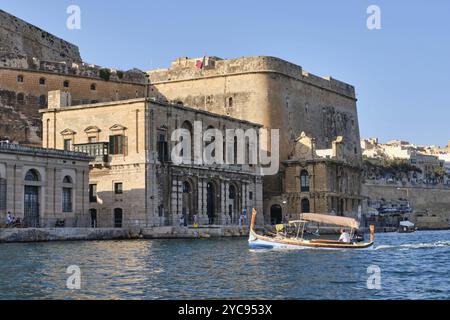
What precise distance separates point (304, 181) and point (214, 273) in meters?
41.6

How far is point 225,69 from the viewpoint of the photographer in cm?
6556

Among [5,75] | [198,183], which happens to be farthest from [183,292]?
[5,75]

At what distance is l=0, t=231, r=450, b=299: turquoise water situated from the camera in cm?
1828

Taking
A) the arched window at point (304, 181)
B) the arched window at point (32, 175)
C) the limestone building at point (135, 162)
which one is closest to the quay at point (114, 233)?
the limestone building at point (135, 162)

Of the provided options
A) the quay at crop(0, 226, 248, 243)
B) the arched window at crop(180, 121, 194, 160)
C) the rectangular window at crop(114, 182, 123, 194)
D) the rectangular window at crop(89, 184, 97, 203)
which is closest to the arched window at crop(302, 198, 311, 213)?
the quay at crop(0, 226, 248, 243)

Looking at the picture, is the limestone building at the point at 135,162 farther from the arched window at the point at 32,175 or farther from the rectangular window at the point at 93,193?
the arched window at the point at 32,175

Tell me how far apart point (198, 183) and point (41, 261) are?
2494 centimetres

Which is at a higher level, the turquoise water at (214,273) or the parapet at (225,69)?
the parapet at (225,69)

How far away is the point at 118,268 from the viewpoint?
78.3 ft

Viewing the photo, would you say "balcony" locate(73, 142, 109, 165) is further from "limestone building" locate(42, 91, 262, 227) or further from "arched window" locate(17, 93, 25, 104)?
"arched window" locate(17, 93, 25, 104)

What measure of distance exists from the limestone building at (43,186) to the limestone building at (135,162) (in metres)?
3.96

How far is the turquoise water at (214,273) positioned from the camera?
18.3 m

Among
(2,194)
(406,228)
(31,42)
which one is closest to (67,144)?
(2,194)
